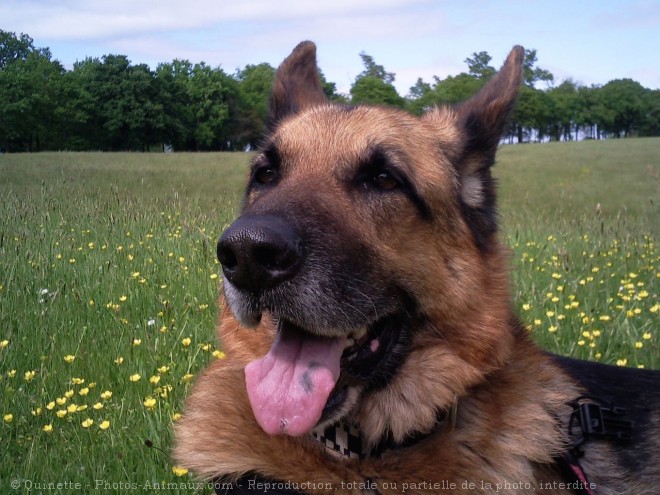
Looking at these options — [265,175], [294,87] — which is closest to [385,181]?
[265,175]

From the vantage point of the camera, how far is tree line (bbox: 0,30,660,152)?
564cm

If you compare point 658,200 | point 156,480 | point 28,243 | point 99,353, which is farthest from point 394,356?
point 658,200

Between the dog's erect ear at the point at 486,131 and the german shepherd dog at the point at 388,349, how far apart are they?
0.01m

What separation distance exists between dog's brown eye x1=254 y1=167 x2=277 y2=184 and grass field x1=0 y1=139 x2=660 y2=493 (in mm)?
1104

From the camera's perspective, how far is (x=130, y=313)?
4742mm

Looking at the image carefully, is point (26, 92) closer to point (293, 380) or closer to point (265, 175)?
point (265, 175)

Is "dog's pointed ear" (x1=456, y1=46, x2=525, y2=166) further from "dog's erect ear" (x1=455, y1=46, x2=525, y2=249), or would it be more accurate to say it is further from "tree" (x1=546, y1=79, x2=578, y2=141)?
"tree" (x1=546, y1=79, x2=578, y2=141)

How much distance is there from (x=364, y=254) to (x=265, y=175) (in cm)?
83

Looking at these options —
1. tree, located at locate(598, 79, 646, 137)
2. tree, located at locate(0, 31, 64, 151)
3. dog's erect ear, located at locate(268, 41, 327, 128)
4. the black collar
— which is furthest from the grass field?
tree, located at locate(598, 79, 646, 137)

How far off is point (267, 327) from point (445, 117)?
1.59m

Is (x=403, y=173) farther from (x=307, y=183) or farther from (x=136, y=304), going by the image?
(x=136, y=304)

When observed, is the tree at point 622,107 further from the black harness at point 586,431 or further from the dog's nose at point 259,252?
the dog's nose at point 259,252

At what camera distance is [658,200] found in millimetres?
14125

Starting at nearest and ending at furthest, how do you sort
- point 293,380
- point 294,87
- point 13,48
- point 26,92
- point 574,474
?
1. point 293,380
2. point 574,474
3. point 294,87
4. point 13,48
5. point 26,92
